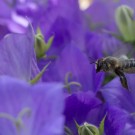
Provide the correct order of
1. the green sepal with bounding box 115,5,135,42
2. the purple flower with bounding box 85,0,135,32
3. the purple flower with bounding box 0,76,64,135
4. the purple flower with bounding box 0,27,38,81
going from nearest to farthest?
the purple flower with bounding box 0,76,64,135
the purple flower with bounding box 0,27,38,81
the green sepal with bounding box 115,5,135,42
the purple flower with bounding box 85,0,135,32

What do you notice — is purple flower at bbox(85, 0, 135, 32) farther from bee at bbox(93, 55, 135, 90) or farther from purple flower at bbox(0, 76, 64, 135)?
purple flower at bbox(0, 76, 64, 135)

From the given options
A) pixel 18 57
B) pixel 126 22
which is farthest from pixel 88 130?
pixel 126 22

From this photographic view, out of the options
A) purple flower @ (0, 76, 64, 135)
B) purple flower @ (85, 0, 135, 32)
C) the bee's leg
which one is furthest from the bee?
purple flower @ (85, 0, 135, 32)

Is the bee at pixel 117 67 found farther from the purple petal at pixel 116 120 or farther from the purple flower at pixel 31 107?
the purple flower at pixel 31 107

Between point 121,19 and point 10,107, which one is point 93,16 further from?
point 10,107

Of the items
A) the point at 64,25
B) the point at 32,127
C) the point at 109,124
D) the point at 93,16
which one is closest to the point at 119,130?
the point at 109,124

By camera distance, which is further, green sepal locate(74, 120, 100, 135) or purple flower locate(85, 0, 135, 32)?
purple flower locate(85, 0, 135, 32)

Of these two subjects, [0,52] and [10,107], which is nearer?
[10,107]

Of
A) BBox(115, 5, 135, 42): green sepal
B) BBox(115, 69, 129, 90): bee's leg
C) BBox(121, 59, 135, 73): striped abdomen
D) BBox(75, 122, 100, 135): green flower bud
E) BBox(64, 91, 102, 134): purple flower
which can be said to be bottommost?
BBox(75, 122, 100, 135): green flower bud

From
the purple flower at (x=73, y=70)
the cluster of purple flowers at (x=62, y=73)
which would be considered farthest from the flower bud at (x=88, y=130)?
the purple flower at (x=73, y=70)
